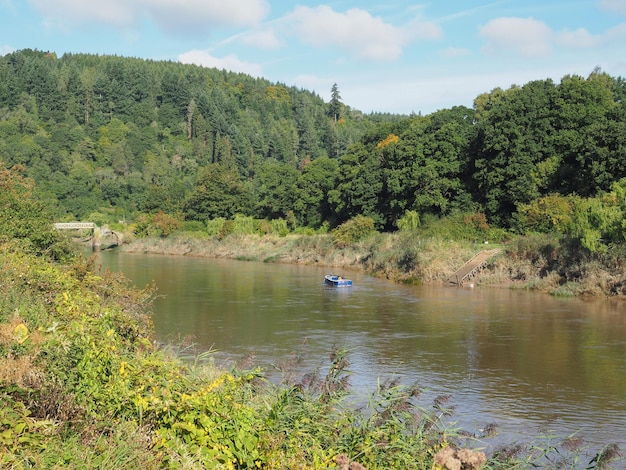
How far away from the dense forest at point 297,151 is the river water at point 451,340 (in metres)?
8.73

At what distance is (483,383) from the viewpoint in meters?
18.9

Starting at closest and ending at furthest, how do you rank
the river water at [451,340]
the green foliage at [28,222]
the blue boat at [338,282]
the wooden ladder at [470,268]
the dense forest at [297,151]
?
1. the river water at [451,340]
2. the green foliage at [28,222]
3. the blue boat at [338,282]
4. the wooden ladder at [470,268]
5. the dense forest at [297,151]

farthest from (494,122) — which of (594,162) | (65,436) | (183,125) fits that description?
(183,125)

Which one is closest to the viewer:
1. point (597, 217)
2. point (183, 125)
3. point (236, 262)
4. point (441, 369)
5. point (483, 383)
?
point (483, 383)

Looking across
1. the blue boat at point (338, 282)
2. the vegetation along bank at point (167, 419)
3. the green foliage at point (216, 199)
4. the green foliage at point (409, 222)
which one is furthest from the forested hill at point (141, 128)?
the vegetation along bank at point (167, 419)

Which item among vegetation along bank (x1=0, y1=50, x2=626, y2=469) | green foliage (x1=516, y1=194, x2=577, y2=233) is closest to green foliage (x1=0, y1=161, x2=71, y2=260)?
vegetation along bank (x1=0, y1=50, x2=626, y2=469)

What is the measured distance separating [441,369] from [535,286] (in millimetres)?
19652

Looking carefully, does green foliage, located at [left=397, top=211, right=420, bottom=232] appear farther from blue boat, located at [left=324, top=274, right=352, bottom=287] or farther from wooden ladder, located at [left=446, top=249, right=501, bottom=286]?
blue boat, located at [left=324, top=274, right=352, bottom=287]

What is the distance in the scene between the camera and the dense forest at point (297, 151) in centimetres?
4606

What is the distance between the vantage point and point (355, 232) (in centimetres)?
5662

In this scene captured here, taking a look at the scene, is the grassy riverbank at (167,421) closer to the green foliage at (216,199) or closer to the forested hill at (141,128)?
the green foliage at (216,199)

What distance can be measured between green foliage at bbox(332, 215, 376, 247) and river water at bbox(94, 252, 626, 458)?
13920 millimetres

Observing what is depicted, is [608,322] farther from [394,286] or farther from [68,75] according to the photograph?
[68,75]

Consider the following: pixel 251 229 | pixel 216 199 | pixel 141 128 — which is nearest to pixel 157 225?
pixel 216 199
